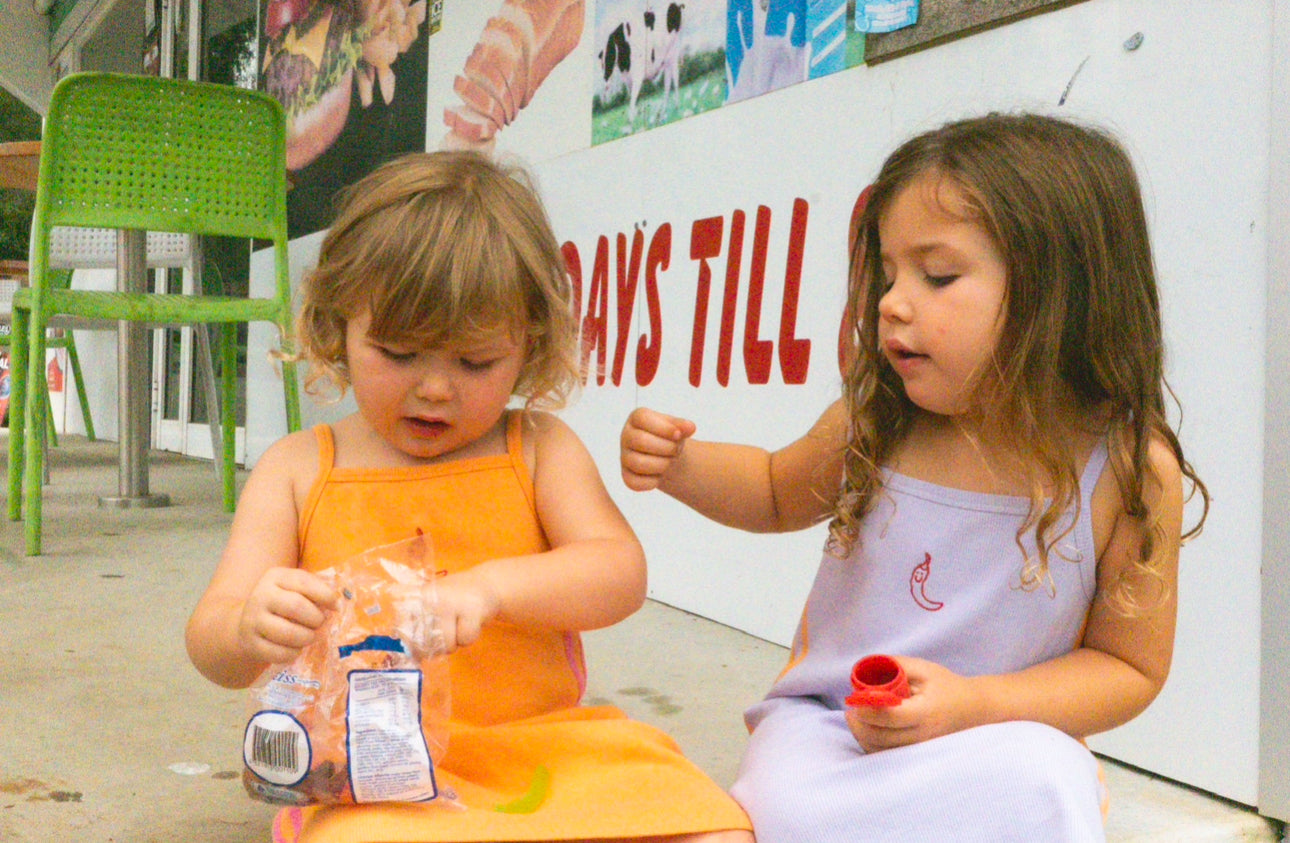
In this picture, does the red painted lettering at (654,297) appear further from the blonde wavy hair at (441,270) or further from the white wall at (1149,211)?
the blonde wavy hair at (441,270)

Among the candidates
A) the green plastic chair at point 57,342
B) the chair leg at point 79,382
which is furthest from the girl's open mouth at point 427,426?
the chair leg at point 79,382

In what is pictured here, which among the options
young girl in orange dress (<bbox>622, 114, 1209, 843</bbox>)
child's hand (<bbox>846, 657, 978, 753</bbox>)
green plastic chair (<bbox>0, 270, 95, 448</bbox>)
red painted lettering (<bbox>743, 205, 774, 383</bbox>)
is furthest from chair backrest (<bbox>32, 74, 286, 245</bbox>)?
child's hand (<bbox>846, 657, 978, 753</bbox>)

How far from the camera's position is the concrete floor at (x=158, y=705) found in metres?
1.14

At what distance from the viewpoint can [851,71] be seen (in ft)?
5.56

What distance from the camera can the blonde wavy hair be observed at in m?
0.94

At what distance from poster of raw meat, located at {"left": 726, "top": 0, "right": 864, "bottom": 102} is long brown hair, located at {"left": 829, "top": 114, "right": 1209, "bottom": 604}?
753 millimetres

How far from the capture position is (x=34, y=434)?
2.38 metres

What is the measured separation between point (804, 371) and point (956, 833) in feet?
3.28

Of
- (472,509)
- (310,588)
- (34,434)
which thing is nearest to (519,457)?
(472,509)

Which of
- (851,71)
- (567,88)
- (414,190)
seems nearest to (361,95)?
(567,88)

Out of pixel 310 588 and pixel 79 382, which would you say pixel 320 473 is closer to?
pixel 310 588

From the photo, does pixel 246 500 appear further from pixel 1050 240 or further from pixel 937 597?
pixel 1050 240

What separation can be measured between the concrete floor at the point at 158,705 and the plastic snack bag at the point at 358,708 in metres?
0.30

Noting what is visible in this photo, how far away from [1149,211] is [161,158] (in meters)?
2.18
